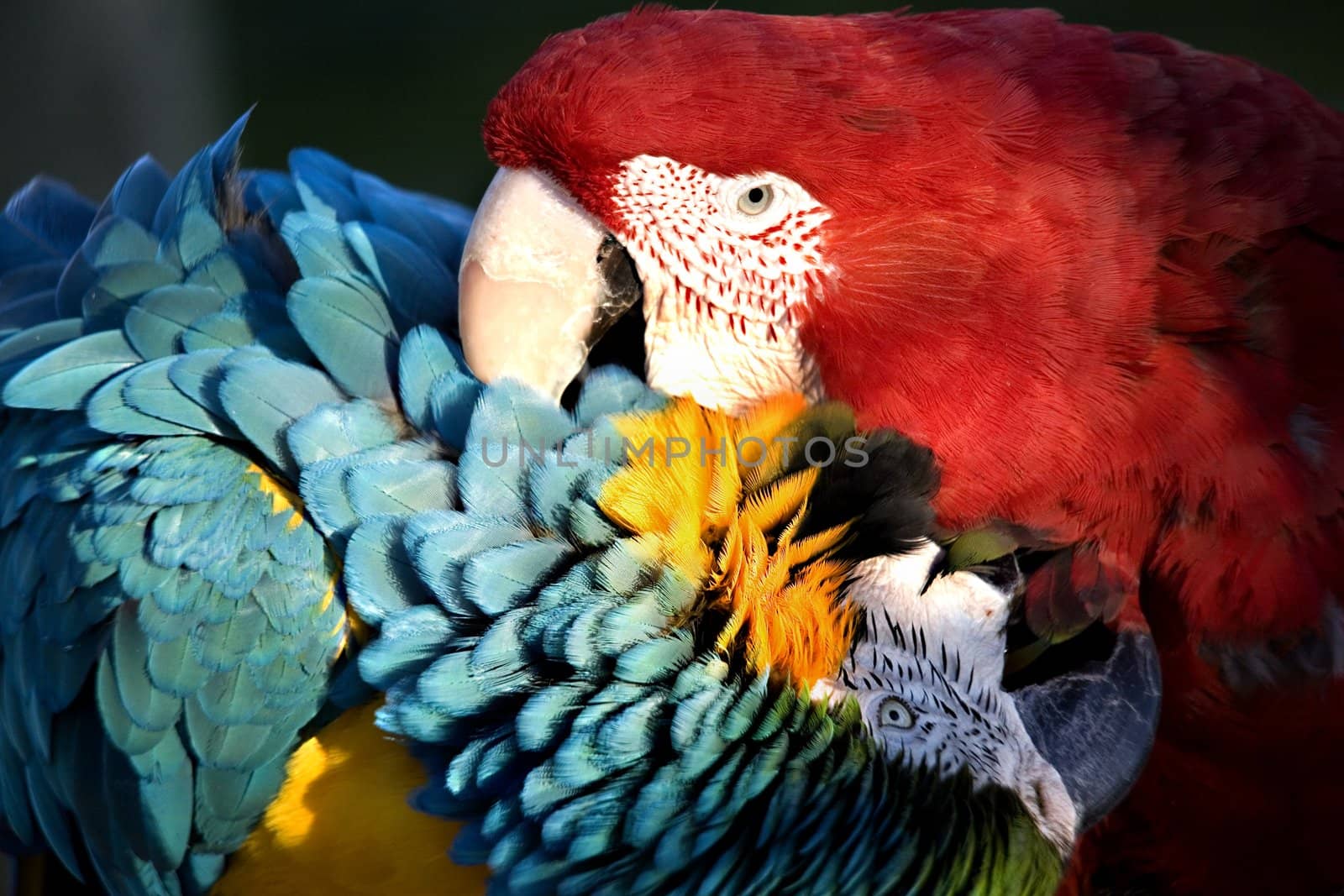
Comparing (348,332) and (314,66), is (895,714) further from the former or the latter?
(314,66)

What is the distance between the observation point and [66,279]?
1259 mm

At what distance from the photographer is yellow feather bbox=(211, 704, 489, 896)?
99 cm

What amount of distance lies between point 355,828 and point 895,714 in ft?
1.55

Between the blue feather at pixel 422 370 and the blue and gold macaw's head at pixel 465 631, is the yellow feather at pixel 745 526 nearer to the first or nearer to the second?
the blue and gold macaw's head at pixel 465 631

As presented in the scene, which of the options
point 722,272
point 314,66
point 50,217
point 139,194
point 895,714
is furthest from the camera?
point 314,66

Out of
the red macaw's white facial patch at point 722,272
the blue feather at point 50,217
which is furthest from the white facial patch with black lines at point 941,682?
the blue feather at point 50,217

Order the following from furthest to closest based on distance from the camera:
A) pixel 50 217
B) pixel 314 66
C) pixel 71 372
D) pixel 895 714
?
pixel 314 66, pixel 50 217, pixel 71 372, pixel 895 714

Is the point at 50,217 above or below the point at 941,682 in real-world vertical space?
above

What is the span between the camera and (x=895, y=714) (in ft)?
3.07

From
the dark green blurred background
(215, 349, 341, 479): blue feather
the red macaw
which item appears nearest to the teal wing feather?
(215, 349, 341, 479): blue feather

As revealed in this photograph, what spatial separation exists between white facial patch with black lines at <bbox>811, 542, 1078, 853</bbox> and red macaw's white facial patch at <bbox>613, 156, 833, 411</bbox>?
20cm

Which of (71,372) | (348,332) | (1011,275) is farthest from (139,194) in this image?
(1011,275)

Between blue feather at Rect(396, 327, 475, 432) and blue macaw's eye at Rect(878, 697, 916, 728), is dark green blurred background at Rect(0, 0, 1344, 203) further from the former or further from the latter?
blue macaw's eye at Rect(878, 697, 916, 728)

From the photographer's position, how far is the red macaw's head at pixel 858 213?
0.99 meters
